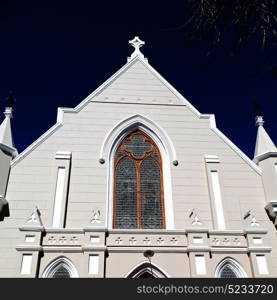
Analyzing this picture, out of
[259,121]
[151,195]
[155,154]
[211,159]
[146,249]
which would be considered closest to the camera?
[146,249]

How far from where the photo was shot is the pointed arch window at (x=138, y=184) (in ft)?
44.7

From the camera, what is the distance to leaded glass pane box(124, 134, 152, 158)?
1527 centimetres

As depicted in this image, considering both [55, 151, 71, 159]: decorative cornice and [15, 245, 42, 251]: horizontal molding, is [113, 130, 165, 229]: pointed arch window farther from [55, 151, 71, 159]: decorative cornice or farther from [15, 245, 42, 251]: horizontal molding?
[15, 245, 42, 251]: horizontal molding

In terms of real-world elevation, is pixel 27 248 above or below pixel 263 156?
below

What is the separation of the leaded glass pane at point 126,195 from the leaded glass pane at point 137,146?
0.43 m

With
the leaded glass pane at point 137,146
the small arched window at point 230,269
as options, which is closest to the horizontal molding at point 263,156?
the leaded glass pane at point 137,146

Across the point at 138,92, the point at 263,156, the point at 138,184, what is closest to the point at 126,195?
the point at 138,184

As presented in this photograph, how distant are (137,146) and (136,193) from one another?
2181 mm

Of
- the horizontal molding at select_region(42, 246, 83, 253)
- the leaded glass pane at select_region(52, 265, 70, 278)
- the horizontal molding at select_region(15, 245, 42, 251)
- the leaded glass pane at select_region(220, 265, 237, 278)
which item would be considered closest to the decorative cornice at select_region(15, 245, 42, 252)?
the horizontal molding at select_region(15, 245, 42, 251)

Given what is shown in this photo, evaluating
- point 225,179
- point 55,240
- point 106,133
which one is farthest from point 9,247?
point 225,179

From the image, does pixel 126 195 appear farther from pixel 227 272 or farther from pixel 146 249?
pixel 227 272

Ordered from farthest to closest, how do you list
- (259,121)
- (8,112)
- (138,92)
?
(138,92) < (259,121) < (8,112)

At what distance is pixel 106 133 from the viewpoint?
15227mm

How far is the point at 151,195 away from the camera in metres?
14.2
